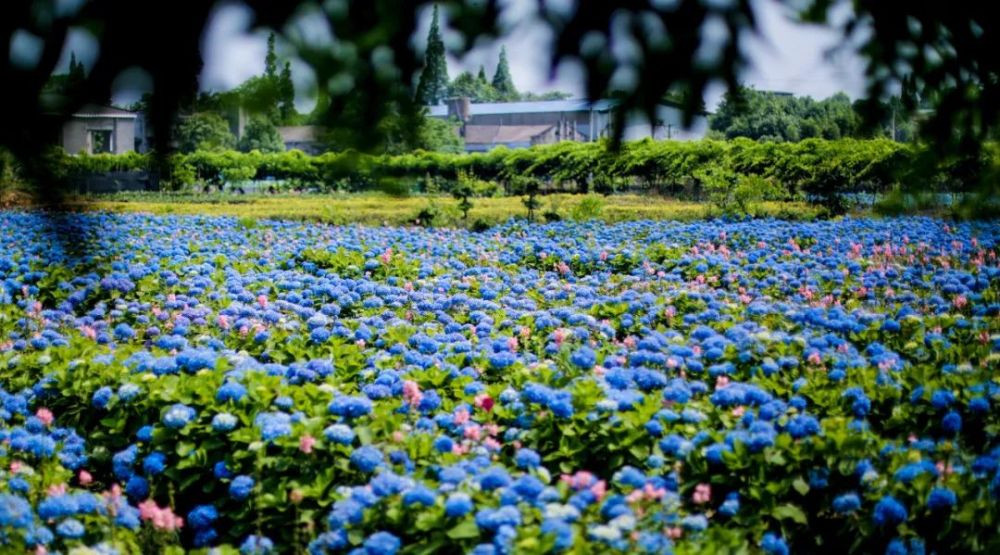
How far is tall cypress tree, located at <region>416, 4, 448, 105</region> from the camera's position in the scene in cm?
153

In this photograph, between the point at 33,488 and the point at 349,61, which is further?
the point at 33,488

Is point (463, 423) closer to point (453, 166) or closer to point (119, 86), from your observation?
point (119, 86)

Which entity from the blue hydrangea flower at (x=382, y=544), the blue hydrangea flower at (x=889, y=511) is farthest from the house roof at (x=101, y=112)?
the blue hydrangea flower at (x=889, y=511)

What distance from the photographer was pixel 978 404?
396 centimetres

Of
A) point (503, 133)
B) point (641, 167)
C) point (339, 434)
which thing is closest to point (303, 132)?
point (339, 434)

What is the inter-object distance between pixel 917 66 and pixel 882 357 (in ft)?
10.6

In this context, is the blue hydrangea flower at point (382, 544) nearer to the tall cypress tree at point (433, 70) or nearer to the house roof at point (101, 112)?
the tall cypress tree at point (433, 70)

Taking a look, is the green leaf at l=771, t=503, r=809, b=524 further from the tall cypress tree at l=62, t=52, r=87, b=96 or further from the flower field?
the tall cypress tree at l=62, t=52, r=87, b=96

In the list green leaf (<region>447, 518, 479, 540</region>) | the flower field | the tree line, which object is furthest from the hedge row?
green leaf (<region>447, 518, 479, 540</region>)

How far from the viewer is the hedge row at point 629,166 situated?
1.65m

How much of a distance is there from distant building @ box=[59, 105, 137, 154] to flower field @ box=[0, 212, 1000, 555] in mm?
109

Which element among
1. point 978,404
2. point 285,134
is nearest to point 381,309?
point 978,404

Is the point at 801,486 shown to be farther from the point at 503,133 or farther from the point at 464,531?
the point at 503,133

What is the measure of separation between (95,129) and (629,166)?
103 feet
